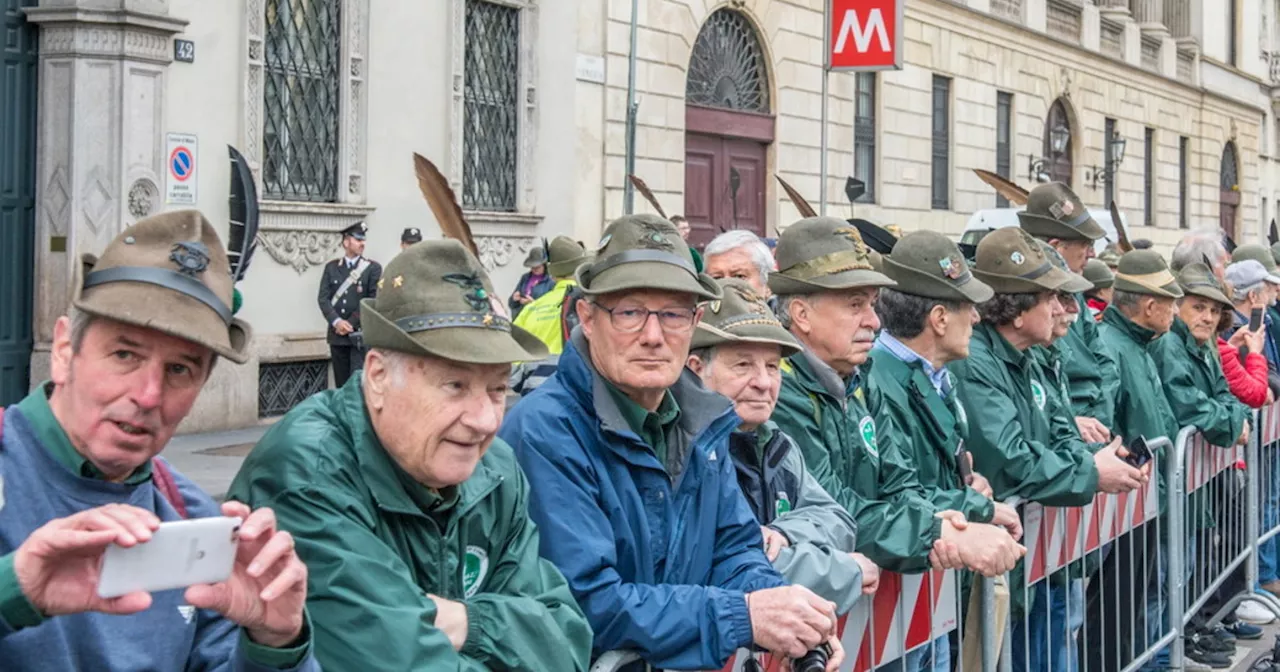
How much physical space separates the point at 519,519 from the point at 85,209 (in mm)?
10601

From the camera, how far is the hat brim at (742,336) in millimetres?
4738

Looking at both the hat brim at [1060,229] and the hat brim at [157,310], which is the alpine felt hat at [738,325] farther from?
the hat brim at [1060,229]

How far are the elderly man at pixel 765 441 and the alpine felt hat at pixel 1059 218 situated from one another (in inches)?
152

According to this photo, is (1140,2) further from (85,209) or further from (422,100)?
(85,209)

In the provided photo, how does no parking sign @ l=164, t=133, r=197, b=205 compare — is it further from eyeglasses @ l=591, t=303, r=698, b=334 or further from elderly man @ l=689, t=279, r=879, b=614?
eyeglasses @ l=591, t=303, r=698, b=334

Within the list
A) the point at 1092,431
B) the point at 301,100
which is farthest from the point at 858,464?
the point at 301,100

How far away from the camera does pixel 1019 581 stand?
6078mm

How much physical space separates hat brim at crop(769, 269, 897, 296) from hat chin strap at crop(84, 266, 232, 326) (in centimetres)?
276

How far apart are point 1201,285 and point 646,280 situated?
18.4 feet

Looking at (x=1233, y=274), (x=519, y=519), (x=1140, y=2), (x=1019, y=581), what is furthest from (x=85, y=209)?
(x=1140, y=2)

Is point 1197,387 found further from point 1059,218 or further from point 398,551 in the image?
point 398,551

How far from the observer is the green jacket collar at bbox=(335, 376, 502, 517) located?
3.43 metres

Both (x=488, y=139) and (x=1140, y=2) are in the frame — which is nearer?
(x=488, y=139)

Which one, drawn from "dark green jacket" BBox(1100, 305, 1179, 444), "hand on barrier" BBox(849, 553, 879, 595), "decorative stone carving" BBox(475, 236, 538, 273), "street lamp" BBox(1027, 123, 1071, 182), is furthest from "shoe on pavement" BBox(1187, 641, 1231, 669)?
"street lamp" BBox(1027, 123, 1071, 182)
